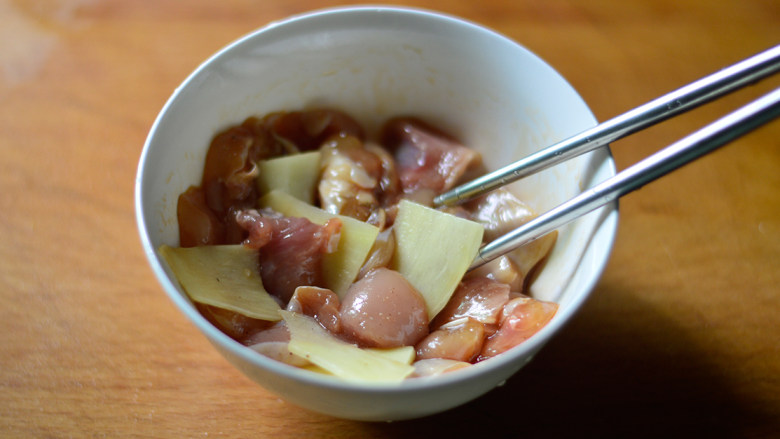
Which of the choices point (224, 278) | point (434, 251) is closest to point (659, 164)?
point (434, 251)

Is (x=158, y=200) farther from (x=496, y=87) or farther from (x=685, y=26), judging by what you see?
(x=685, y=26)

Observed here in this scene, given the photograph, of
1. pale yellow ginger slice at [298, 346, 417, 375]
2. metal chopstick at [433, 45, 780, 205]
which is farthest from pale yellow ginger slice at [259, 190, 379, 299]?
metal chopstick at [433, 45, 780, 205]

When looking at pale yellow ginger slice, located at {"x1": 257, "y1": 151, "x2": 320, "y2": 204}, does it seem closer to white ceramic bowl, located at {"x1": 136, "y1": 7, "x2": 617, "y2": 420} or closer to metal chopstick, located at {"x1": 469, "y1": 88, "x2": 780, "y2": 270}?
white ceramic bowl, located at {"x1": 136, "y1": 7, "x2": 617, "y2": 420}

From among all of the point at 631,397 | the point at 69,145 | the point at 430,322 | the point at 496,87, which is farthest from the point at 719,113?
the point at 69,145

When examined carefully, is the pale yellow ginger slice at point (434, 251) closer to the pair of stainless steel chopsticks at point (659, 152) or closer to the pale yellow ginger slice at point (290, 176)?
the pair of stainless steel chopsticks at point (659, 152)

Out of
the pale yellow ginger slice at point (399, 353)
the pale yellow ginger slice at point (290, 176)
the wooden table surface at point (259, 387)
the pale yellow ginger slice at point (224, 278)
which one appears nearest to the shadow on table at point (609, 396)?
the wooden table surface at point (259, 387)
